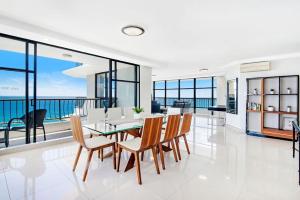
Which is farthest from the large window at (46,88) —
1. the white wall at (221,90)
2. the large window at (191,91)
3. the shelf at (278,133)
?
the large window at (191,91)

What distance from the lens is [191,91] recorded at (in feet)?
33.5

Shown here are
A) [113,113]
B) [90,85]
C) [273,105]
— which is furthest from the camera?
[90,85]

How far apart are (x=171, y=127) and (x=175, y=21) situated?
1.81 metres

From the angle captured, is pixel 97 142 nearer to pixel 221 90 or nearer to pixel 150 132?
pixel 150 132

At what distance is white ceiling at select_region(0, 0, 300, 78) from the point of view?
7.14 feet

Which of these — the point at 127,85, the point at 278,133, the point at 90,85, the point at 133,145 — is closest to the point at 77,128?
the point at 133,145

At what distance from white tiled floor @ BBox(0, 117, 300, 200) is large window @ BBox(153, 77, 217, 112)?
6.23 metres

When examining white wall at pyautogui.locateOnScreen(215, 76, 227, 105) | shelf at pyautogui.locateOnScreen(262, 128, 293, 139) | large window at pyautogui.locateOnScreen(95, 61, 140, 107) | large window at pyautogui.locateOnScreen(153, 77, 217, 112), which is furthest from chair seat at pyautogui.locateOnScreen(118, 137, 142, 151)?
large window at pyautogui.locateOnScreen(153, 77, 217, 112)

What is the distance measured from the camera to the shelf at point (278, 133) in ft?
14.4

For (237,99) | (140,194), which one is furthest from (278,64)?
(140,194)

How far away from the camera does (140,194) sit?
6.52 feet

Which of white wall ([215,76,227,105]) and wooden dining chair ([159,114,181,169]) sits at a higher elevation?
white wall ([215,76,227,105])

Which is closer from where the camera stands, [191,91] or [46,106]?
[46,106]

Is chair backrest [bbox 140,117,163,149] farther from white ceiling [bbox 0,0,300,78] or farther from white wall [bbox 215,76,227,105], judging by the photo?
white wall [bbox 215,76,227,105]
